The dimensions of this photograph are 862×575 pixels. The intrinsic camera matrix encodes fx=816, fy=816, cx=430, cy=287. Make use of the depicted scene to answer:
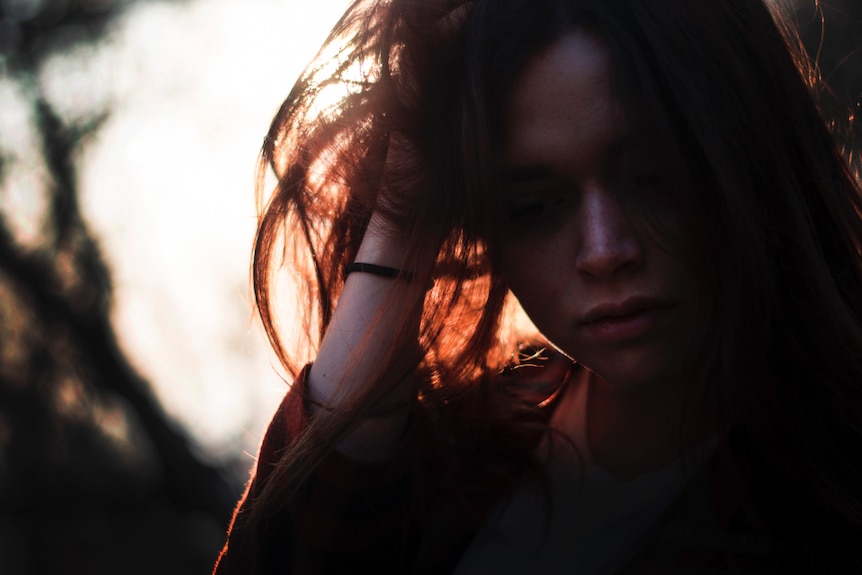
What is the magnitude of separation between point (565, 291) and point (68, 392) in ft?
19.3

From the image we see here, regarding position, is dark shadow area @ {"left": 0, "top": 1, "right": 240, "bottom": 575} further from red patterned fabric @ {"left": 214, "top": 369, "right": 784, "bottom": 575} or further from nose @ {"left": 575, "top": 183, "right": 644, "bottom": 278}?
nose @ {"left": 575, "top": 183, "right": 644, "bottom": 278}

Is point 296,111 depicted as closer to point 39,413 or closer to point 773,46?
point 773,46

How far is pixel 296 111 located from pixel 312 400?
0.61 meters

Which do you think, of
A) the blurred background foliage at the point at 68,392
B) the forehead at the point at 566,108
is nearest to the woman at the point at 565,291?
the forehead at the point at 566,108

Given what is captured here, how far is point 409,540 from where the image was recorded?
182 centimetres

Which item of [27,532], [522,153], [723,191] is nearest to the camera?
[723,191]

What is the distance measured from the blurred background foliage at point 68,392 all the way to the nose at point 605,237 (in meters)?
5.57

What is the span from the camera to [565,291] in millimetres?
1485

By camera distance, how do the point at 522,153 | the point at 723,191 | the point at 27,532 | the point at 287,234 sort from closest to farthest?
the point at 723,191 → the point at 522,153 → the point at 287,234 → the point at 27,532

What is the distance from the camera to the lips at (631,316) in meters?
1.40

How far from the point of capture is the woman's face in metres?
1.38

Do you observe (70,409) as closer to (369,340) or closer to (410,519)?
(410,519)

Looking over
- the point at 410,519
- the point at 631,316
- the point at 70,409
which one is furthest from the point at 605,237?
the point at 70,409

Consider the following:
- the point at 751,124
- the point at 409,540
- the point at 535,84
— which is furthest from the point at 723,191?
the point at 409,540
